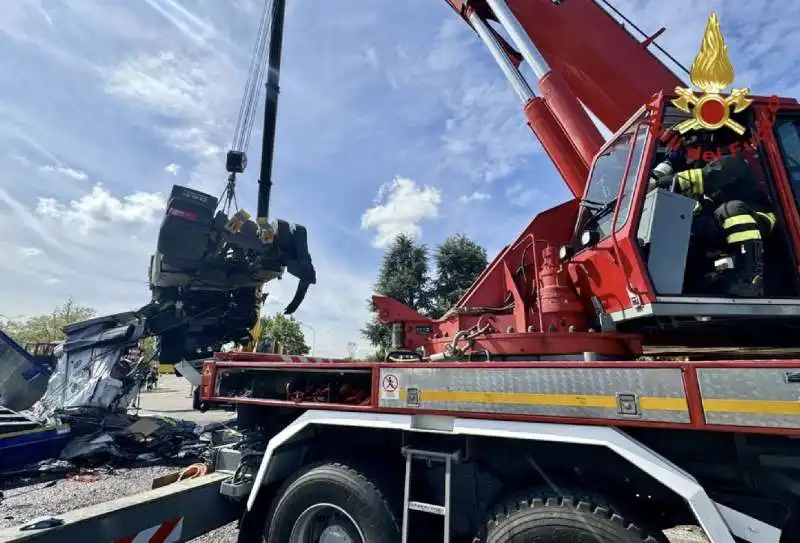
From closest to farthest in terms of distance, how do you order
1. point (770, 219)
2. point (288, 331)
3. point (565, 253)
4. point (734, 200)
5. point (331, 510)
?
point (770, 219) → point (734, 200) → point (331, 510) → point (565, 253) → point (288, 331)

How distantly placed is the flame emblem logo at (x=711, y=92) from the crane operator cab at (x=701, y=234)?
131mm

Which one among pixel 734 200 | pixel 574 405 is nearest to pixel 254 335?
pixel 574 405

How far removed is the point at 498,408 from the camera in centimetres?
245

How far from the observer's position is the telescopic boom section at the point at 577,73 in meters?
4.75

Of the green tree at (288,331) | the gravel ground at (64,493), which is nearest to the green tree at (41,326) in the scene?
the green tree at (288,331)

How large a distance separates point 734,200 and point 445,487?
2569mm

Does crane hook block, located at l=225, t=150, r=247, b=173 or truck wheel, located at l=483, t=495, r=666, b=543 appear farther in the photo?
crane hook block, located at l=225, t=150, r=247, b=173

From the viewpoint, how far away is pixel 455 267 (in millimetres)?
26391

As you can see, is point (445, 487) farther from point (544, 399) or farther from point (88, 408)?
point (88, 408)

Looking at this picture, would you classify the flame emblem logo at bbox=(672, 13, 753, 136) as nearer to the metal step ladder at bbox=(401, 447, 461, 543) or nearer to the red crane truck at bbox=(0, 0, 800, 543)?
the red crane truck at bbox=(0, 0, 800, 543)

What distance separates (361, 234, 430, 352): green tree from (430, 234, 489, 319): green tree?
0.79m

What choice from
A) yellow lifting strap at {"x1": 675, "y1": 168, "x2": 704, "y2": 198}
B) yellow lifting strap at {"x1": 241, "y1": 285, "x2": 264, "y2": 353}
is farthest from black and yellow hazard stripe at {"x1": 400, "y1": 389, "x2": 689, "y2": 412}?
yellow lifting strap at {"x1": 241, "y1": 285, "x2": 264, "y2": 353}

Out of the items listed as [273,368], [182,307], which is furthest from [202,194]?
[273,368]

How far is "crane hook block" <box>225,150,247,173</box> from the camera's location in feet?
36.6
